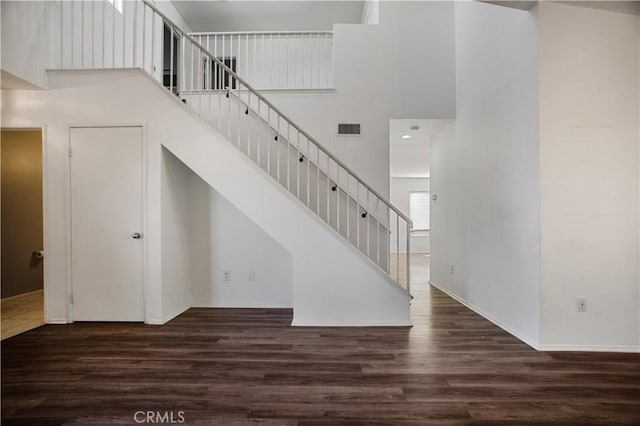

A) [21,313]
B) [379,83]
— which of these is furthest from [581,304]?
[21,313]

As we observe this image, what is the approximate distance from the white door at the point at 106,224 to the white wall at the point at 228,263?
77cm

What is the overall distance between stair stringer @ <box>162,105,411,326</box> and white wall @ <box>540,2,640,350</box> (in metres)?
1.38

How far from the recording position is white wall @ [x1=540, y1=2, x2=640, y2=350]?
2.70 m

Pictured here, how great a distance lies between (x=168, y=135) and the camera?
11.3 feet

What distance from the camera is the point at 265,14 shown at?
612 centimetres

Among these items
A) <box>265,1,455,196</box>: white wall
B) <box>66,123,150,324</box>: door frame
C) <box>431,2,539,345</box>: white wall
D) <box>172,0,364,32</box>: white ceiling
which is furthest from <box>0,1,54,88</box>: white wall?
<box>431,2,539,345</box>: white wall

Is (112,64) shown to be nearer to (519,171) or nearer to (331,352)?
(331,352)

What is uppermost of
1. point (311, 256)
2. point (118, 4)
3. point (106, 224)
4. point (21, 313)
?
point (118, 4)

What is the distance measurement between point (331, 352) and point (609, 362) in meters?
2.17

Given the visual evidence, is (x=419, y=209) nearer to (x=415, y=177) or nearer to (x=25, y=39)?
(x=415, y=177)

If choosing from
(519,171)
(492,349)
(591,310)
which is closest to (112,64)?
(519,171)

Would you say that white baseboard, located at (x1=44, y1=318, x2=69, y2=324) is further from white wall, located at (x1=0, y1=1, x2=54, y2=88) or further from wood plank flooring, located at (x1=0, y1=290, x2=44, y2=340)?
white wall, located at (x1=0, y1=1, x2=54, y2=88)

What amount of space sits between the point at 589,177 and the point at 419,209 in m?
8.28

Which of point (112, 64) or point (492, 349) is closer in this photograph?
point (492, 349)
